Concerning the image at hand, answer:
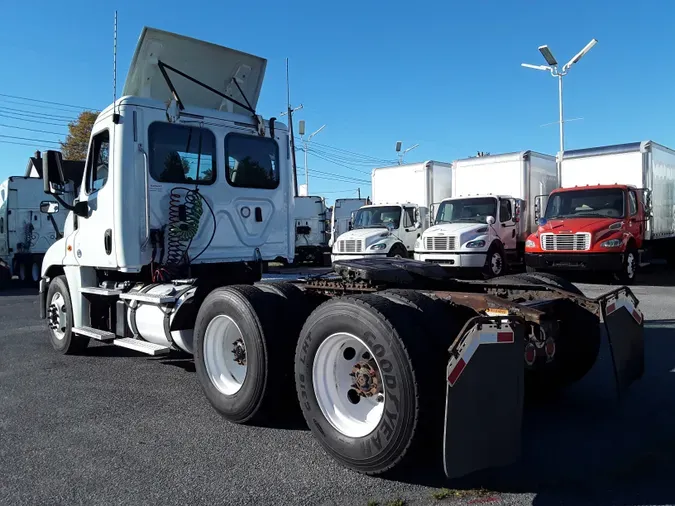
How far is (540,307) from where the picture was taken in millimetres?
4277

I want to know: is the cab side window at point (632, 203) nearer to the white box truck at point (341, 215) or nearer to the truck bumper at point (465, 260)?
the truck bumper at point (465, 260)

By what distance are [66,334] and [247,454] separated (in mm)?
4208

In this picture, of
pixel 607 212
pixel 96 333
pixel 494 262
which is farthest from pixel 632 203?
pixel 96 333

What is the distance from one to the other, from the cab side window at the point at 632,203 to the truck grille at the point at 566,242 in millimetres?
1524

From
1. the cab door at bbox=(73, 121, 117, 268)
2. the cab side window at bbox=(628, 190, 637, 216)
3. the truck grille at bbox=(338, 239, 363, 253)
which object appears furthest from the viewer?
the truck grille at bbox=(338, 239, 363, 253)

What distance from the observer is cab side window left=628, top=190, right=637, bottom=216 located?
14711mm

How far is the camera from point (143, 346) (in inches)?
233

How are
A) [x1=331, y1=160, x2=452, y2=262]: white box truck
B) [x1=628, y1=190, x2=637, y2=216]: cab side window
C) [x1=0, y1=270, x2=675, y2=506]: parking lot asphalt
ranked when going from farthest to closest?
[x1=331, y1=160, x2=452, y2=262]: white box truck < [x1=628, y1=190, x2=637, y2=216]: cab side window < [x1=0, y1=270, x2=675, y2=506]: parking lot asphalt

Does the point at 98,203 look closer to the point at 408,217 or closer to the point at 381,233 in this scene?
the point at 381,233

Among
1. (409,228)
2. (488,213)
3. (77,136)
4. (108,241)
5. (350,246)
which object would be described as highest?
(77,136)

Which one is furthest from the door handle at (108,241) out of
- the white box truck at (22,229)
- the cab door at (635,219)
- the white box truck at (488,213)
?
the white box truck at (22,229)

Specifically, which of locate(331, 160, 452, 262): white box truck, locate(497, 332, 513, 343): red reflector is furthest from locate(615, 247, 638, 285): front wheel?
locate(497, 332, 513, 343): red reflector

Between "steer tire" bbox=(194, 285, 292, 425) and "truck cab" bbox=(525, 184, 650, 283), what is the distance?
11.4 meters

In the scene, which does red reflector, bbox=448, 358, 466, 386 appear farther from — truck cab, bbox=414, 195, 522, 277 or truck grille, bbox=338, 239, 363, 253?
truck grille, bbox=338, 239, 363, 253
